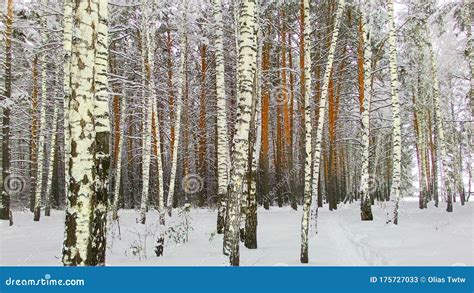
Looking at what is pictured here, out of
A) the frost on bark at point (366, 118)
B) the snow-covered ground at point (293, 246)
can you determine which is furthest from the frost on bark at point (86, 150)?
the frost on bark at point (366, 118)

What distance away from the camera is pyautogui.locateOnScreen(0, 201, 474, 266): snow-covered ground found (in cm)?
779

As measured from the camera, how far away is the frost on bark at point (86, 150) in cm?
465

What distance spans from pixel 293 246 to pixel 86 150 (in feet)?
19.7

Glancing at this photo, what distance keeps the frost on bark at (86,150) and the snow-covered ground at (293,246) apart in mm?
2953

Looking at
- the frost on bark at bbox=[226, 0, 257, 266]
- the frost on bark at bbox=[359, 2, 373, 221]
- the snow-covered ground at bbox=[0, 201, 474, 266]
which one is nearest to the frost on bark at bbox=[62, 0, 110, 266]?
the frost on bark at bbox=[226, 0, 257, 266]

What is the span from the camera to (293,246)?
9.34 metres

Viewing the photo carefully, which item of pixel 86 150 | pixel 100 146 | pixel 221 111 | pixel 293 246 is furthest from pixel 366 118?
pixel 86 150

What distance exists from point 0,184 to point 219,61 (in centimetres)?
1105

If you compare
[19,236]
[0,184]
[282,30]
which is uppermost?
[282,30]

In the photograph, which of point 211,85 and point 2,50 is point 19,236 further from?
point 211,85

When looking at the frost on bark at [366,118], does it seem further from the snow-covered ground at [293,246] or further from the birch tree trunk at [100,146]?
the birch tree trunk at [100,146]

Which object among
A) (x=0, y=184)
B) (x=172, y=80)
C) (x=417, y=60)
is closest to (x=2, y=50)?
(x=0, y=184)
